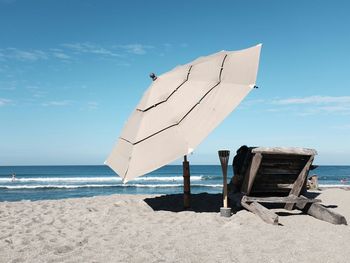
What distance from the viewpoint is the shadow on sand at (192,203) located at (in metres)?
8.54

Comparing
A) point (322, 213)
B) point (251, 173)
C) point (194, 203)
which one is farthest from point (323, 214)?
point (194, 203)

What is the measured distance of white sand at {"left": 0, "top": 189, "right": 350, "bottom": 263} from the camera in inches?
190

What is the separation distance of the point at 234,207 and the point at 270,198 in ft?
3.57

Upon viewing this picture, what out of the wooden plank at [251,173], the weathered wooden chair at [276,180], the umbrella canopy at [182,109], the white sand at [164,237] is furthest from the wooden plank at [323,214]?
the umbrella canopy at [182,109]

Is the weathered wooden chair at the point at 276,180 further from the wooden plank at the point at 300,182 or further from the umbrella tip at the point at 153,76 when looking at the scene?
the umbrella tip at the point at 153,76

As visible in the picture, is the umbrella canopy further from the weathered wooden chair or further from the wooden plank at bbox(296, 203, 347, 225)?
the wooden plank at bbox(296, 203, 347, 225)

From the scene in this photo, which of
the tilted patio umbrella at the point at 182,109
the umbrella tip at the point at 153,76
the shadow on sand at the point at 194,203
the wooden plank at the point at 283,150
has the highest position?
the umbrella tip at the point at 153,76

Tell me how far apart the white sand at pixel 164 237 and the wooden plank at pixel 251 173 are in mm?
552

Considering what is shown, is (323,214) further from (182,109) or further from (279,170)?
(182,109)

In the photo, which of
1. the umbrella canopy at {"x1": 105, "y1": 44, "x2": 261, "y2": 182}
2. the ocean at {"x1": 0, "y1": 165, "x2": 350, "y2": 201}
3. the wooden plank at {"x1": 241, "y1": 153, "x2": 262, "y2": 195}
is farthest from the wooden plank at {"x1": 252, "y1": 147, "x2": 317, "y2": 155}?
the ocean at {"x1": 0, "y1": 165, "x2": 350, "y2": 201}

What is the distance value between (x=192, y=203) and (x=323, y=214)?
3417mm

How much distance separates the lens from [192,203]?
9328 millimetres

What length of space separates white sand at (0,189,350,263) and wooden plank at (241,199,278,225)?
109 millimetres

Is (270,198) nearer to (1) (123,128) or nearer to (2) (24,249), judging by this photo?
(1) (123,128)
